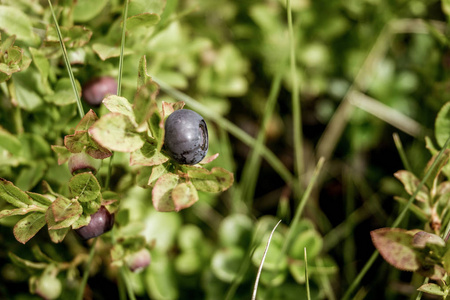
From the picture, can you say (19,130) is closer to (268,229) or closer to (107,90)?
(107,90)

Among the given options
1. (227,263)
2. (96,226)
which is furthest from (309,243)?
(96,226)

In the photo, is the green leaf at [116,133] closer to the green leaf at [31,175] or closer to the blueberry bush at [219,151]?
the blueberry bush at [219,151]

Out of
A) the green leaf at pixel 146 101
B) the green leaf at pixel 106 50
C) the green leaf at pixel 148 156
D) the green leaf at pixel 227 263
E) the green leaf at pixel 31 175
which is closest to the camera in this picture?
the green leaf at pixel 146 101

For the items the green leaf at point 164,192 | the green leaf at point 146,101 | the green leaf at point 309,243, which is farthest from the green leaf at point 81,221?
the green leaf at point 309,243

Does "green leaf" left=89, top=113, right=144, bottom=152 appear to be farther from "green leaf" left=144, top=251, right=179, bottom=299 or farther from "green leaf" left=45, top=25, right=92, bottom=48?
"green leaf" left=144, top=251, right=179, bottom=299

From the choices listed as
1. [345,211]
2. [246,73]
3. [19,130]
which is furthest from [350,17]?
[19,130]

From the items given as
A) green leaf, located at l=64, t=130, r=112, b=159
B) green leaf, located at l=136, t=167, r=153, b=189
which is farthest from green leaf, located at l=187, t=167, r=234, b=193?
green leaf, located at l=64, t=130, r=112, b=159
